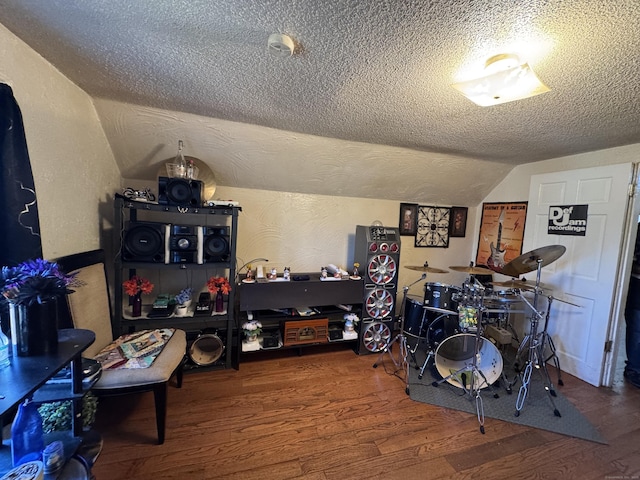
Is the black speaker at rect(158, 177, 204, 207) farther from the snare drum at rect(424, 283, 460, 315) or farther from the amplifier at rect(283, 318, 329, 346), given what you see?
the snare drum at rect(424, 283, 460, 315)

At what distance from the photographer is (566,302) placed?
233 cm

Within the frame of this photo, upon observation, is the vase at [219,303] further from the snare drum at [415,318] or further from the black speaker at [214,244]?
the snare drum at [415,318]

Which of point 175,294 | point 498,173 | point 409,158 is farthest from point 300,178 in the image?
point 498,173

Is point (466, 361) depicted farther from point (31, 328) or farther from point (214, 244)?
point (31, 328)

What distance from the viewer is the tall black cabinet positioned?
1.95 m

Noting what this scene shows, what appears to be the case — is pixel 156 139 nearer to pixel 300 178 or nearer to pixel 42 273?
pixel 300 178

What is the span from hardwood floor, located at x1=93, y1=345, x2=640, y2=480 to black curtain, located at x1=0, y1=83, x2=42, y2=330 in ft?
3.39

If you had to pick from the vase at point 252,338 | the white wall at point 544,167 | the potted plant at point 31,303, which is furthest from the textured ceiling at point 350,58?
the vase at point 252,338

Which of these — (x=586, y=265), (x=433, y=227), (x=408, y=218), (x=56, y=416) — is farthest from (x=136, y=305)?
(x=586, y=265)

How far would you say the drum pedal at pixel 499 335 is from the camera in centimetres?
227

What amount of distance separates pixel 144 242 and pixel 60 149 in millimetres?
745

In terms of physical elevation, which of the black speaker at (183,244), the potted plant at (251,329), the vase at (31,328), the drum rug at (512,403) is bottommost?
the drum rug at (512,403)

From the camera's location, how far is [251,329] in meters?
2.30

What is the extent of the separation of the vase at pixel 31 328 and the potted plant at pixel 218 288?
1201 mm
